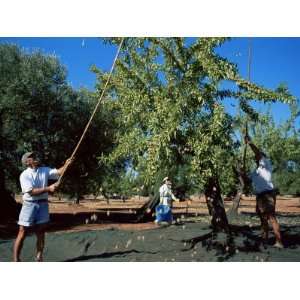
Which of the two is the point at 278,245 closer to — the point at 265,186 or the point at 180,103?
the point at 265,186

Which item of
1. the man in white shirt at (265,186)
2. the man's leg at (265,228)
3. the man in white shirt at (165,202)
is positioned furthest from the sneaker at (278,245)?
the man in white shirt at (165,202)

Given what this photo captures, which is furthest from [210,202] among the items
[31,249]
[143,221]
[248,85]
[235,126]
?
[143,221]

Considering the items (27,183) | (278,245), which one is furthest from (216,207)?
(27,183)

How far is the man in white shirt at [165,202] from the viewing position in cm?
1100

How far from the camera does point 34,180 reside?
6164 millimetres

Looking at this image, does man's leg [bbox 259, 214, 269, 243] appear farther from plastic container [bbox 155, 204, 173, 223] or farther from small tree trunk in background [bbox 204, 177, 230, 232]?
plastic container [bbox 155, 204, 173, 223]

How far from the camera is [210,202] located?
9469mm

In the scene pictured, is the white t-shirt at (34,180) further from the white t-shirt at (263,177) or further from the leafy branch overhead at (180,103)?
the white t-shirt at (263,177)

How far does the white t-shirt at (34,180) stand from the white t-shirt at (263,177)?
3400 mm

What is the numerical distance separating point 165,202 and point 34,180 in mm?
5834

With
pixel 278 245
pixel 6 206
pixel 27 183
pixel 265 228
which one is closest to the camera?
pixel 27 183

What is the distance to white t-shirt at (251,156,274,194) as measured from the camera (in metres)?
7.73

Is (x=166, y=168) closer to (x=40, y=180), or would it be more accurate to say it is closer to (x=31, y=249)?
(x=40, y=180)
